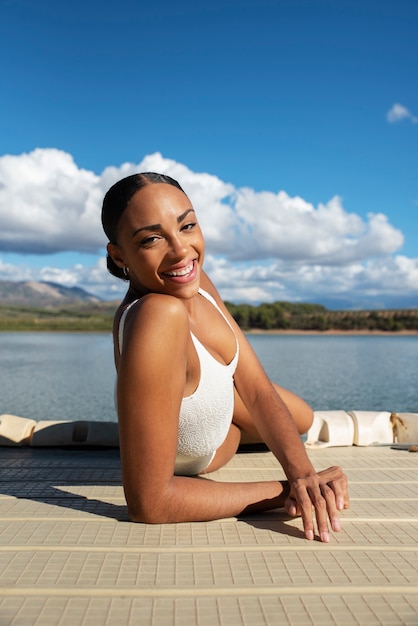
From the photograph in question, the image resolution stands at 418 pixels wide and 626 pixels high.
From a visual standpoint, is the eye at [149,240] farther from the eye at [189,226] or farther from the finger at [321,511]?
the finger at [321,511]

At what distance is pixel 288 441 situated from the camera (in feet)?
6.99

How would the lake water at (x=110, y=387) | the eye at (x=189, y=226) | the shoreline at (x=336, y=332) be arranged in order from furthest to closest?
the shoreline at (x=336, y=332) → the lake water at (x=110, y=387) → the eye at (x=189, y=226)

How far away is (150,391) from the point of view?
68.7 inches

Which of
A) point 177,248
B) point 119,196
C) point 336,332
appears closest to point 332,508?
point 177,248

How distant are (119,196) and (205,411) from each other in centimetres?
84

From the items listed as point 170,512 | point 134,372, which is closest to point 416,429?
point 170,512

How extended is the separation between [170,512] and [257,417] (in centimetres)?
62

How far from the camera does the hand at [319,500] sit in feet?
5.88

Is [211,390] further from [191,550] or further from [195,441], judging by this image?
[191,550]

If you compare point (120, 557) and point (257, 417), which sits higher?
point (257, 417)

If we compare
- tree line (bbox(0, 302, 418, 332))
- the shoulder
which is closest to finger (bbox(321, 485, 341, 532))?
the shoulder

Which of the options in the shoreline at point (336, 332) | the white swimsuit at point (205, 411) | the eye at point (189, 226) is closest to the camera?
the eye at point (189, 226)

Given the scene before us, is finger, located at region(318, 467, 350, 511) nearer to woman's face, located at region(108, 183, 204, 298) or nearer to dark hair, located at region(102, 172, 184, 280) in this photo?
woman's face, located at region(108, 183, 204, 298)

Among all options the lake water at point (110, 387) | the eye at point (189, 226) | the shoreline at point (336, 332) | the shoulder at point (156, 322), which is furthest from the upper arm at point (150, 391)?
the shoreline at point (336, 332)
